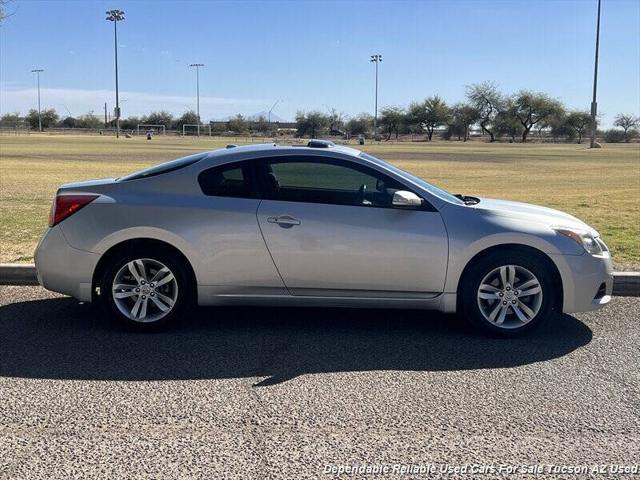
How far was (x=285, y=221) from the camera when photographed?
558cm

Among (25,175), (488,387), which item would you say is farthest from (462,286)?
(25,175)

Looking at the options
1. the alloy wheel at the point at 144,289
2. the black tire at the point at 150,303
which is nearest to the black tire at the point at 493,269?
the black tire at the point at 150,303

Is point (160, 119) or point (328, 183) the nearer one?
point (328, 183)

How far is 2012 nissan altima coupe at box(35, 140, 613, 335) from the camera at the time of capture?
555 centimetres

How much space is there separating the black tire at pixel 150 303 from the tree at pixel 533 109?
12819 centimetres

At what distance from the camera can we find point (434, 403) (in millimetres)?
4328

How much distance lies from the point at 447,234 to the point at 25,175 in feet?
64.9

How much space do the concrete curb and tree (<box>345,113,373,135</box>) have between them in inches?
5141

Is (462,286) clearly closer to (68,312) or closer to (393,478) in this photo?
(393,478)

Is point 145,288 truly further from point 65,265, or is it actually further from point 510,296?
point 510,296

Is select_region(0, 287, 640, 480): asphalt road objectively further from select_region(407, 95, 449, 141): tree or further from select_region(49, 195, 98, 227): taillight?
select_region(407, 95, 449, 141): tree

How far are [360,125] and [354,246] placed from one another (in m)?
136

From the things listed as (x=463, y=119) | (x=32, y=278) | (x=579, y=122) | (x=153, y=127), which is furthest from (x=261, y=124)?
(x=32, y=278)

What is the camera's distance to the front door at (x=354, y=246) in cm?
554
